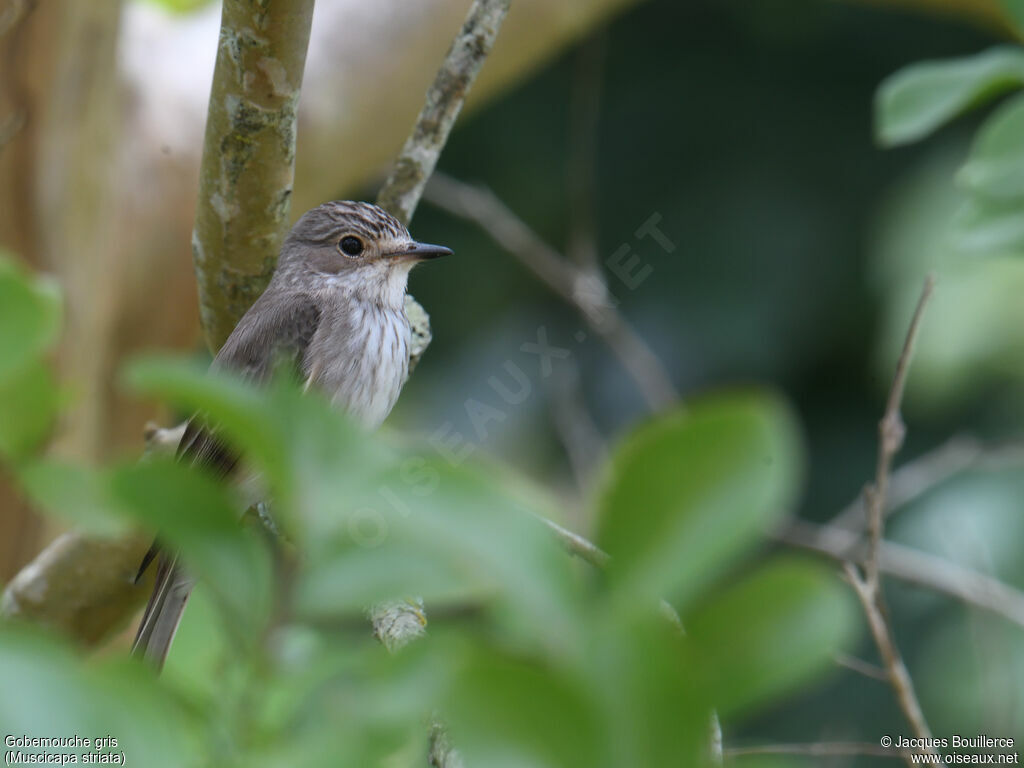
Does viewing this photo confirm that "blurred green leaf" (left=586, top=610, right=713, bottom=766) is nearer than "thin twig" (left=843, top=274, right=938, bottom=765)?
Yes

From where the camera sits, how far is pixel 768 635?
Result: 24.8 inches

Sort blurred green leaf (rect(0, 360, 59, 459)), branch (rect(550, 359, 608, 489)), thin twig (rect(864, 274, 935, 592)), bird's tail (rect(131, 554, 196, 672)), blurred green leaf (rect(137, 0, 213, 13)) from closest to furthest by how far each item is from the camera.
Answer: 1. blurred green leaf (rect(0, 360, 59, 459))
2. thin twig (rect(864, 274, 935, 592))
3. bird's tail (rect(131, 554, 196, 672))
4. branch (rect(550, 359, 608, 489))
5. blurred green leaf (rect(137, 0, 213, 13))

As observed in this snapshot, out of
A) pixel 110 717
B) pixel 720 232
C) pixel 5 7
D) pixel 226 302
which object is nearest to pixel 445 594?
pixel 110 717

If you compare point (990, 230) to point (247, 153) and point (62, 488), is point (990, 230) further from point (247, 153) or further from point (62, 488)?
point (62, 488)

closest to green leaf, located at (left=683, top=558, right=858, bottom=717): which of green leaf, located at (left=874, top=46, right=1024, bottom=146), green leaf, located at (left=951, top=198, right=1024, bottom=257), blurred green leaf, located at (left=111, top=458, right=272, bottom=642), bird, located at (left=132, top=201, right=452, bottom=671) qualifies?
blurred green leaf, located at (left=111, top=458, right=272, bottom=642)

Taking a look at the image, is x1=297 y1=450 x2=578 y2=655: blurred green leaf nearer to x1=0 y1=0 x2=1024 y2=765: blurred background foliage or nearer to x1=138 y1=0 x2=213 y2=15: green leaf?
x1=0 y1=0 x2=1024 y2=765: blurred background foliage

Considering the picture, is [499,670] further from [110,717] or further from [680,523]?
[110,717]

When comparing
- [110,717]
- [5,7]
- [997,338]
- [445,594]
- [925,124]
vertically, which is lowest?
[997,338]

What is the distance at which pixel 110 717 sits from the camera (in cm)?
65

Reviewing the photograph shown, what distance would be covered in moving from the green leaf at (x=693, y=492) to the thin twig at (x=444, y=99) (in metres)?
2.36

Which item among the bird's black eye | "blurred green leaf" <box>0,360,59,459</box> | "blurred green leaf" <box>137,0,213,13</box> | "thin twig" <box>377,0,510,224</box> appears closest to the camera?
"blurred green leaf" <box>0,360,59,459</box>

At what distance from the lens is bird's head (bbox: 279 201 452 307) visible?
354cm

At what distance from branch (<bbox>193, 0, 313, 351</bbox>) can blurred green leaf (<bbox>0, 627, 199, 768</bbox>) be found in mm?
1687

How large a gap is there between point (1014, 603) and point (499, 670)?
3219 millimetres
